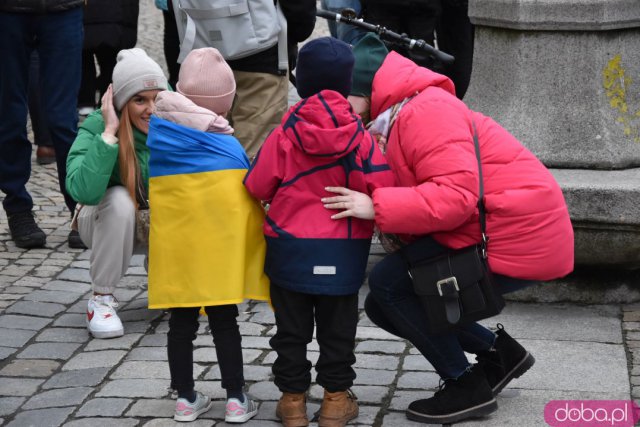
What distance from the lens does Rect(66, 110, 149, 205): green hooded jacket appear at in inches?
193

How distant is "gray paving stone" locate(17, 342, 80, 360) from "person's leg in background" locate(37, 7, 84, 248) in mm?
1546

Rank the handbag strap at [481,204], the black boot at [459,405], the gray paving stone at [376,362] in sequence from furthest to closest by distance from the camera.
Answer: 1. the gray paving stone at [376,362]
2. the black boot at [459,405]
3. the handbag strap at [481,204]

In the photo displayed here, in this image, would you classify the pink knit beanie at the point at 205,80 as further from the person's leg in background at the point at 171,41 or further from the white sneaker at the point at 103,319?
the person's leg in background at the point at 171,41

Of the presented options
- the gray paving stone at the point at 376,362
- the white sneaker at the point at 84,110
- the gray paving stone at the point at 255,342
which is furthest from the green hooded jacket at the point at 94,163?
the white sneaker at the point at 84,110

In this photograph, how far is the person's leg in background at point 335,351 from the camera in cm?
407

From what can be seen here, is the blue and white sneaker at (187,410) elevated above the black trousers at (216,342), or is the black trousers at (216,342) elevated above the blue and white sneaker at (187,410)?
the black trousers at (216,342)

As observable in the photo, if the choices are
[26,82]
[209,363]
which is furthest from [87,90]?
[209,363]

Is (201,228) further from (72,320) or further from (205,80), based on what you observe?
(72,320)

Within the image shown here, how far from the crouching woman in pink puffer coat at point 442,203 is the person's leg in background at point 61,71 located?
272cm

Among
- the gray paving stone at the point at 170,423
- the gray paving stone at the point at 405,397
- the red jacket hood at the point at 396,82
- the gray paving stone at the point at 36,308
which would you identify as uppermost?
the red jacket hood at the point at 396,82

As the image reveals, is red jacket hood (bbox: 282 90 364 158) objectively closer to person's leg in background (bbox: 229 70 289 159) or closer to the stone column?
the stone column

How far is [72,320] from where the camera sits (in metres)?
5.41

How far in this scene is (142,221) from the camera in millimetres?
5270

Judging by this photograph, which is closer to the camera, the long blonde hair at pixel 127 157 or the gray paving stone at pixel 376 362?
the gray paving stone at pixel 376 362
